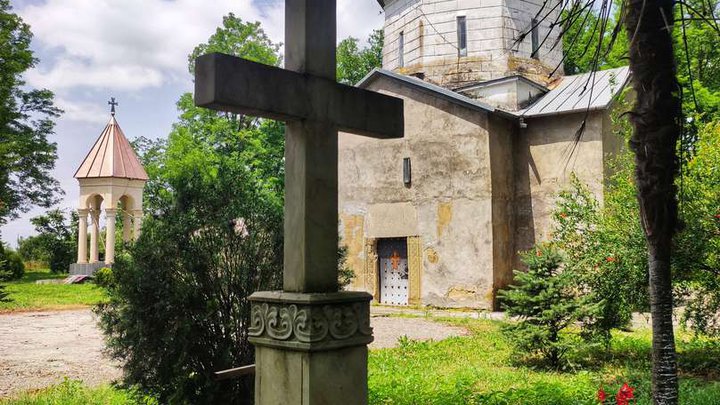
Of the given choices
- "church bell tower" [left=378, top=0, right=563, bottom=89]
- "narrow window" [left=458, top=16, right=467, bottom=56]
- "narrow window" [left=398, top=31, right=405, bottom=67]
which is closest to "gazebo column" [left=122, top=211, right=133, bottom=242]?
"narrow window" [left=398, top=31, right=405, bottom=67]

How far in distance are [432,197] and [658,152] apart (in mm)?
12857

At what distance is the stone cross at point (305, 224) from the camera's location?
3.09m

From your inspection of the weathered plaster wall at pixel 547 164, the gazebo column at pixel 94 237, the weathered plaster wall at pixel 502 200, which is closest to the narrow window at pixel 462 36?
the weathered plaster wall at pixel 502 200

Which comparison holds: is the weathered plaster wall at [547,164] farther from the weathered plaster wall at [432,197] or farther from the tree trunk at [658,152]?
the tree trunk at [658,152]

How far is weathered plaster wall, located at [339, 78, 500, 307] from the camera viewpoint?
16703 millimetres

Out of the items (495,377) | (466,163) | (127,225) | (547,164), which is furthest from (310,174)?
(127,225)

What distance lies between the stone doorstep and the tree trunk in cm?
294

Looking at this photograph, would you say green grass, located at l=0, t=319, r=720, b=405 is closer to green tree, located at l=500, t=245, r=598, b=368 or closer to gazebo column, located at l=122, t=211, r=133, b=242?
green tree, located at l=500, t=245, r=598, b=368

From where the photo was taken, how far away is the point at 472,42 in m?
19.9

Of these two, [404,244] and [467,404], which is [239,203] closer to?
[467,404]

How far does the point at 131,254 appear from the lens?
16.8 feet

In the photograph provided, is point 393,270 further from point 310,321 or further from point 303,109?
point 310,321

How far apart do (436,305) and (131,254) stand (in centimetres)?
1308

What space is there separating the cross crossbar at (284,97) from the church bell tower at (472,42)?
16.3 meters
